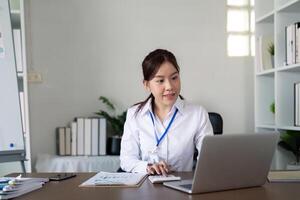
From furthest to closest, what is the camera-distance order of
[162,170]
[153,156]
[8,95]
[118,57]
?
[118,57], [8,95], [153,156], [162,170]

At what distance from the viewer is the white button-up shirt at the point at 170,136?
70.6 inches

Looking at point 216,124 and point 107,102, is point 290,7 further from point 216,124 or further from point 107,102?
point 107,102

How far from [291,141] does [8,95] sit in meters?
1.94

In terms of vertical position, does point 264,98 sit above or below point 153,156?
above

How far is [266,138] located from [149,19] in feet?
7.03

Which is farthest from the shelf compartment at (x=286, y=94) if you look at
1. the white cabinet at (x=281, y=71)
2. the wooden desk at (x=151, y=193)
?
the wooden desk at (x=151, y=193)

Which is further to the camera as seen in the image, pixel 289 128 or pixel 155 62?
pixel 289 128

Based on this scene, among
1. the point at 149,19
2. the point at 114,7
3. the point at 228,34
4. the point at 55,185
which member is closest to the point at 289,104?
the point at 228,34

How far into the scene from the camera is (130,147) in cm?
184

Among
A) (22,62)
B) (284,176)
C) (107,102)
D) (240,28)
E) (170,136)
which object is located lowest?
(284,176)

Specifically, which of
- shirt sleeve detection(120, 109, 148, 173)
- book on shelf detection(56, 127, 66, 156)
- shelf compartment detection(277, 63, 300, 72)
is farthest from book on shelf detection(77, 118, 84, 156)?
shelf compartment detection(277, 63, 300, 72)

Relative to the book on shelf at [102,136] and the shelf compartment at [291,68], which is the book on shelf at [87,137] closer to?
the book on shelf at [102,136]

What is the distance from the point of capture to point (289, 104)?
2500mm

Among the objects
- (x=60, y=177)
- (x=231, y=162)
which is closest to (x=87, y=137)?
(x=60, y=177)
